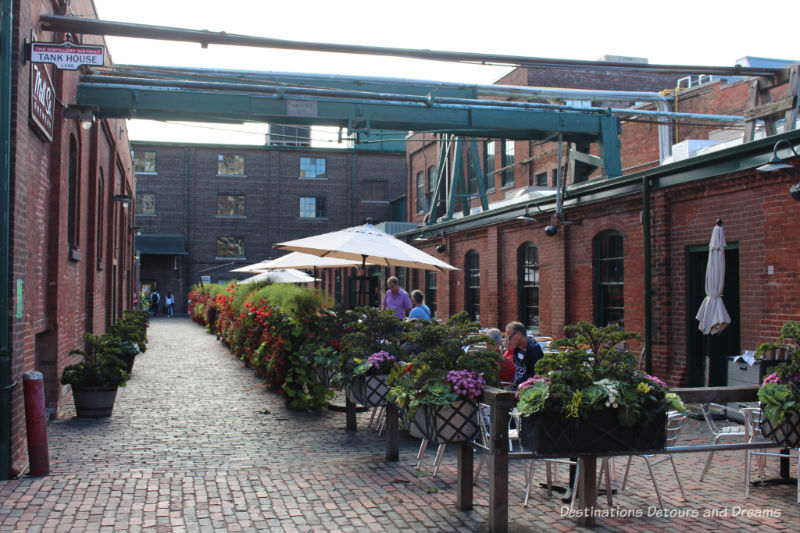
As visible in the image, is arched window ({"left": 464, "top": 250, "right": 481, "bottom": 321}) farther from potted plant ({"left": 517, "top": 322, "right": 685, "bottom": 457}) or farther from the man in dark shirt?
potted plant ({"left": 517, "top": 322, "right": 685, "bottom": 457})

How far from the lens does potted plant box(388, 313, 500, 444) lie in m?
5.07

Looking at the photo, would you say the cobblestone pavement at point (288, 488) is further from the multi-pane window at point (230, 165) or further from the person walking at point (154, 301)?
the multi-pane window at point (230, 165)

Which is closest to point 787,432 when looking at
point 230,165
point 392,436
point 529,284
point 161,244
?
point 392,436

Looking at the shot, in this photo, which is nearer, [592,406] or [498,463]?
[592,406]

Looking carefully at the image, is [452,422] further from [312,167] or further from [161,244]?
[312,167]

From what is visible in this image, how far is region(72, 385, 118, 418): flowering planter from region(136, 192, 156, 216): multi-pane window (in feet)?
118

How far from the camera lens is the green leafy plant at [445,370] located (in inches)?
201


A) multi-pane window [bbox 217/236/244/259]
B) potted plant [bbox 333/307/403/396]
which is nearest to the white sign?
potted plant [bbox 333/307/403/396]

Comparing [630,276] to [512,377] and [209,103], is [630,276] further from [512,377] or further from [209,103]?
[209,103]

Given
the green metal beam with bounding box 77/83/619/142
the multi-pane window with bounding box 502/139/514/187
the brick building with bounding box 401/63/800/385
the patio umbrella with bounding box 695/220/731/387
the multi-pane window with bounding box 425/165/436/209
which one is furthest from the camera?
the multi-pane window with bounding box 425/165/436/209

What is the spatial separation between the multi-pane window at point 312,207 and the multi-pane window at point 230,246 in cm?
420

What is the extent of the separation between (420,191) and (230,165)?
49.6 feet

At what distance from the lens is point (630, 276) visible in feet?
39.5

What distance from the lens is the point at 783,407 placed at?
528 centimetres
